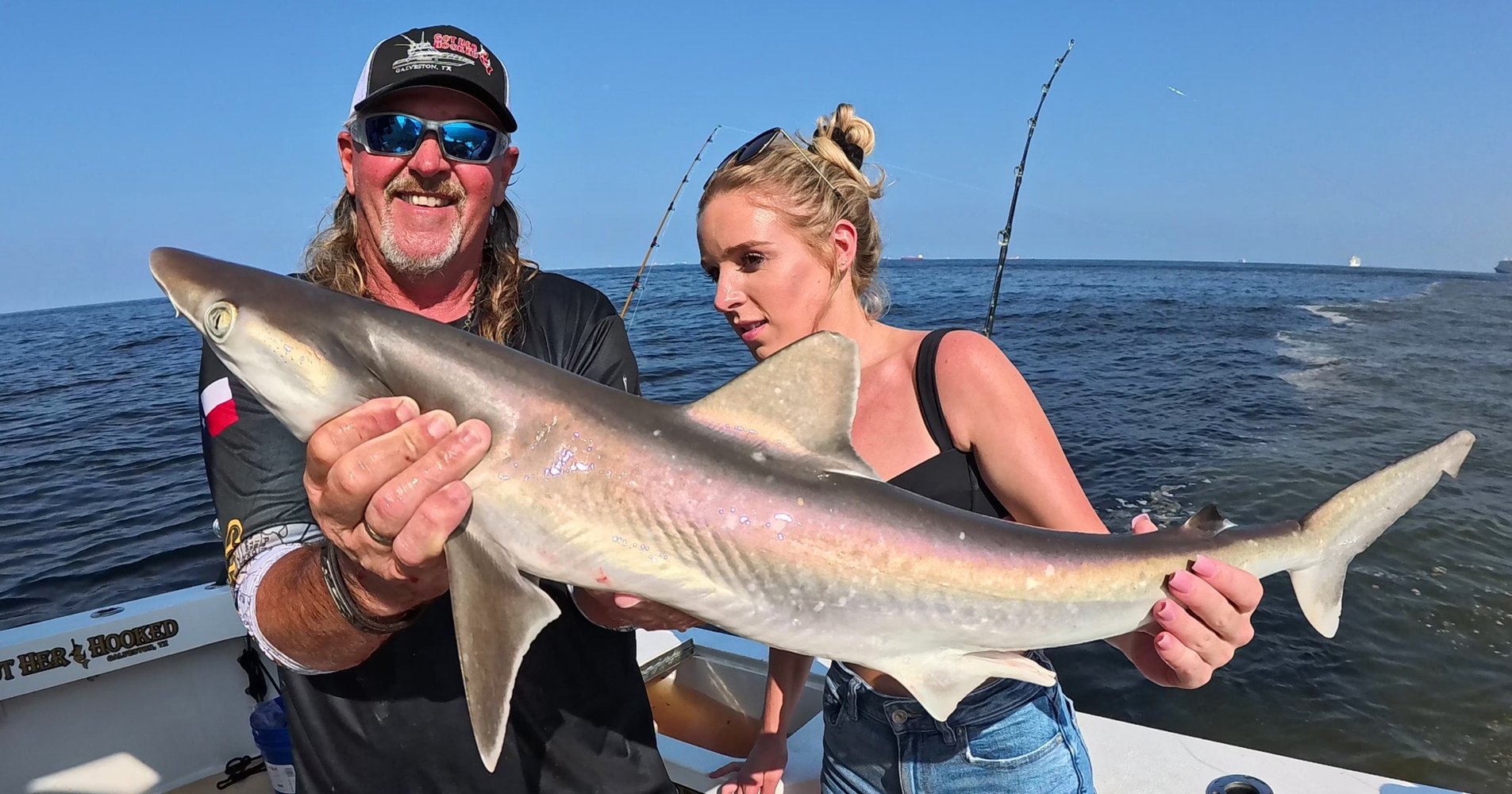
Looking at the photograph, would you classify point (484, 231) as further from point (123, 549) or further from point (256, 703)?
point (123, 549)

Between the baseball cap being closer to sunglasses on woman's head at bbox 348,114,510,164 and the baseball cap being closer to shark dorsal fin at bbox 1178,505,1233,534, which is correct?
sunglasses on woman's head at bbox 348,114,510,164

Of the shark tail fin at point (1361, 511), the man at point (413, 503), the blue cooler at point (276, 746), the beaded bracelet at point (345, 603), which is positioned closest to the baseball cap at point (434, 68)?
the man at point (413, 503)

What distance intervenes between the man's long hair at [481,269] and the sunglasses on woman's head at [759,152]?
864 mm

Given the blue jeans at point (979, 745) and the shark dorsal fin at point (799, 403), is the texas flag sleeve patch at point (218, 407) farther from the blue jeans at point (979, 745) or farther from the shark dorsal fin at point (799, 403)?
the blue jeans at point (979, 745)

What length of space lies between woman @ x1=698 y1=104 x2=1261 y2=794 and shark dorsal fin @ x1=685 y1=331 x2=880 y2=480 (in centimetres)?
61

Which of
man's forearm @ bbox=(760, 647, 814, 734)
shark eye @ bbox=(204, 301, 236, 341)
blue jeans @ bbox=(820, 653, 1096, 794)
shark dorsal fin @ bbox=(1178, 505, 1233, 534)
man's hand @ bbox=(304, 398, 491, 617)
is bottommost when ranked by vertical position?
man's forearm @ bbox=(760, 647, 814, 734)

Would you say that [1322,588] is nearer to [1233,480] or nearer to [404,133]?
[404,133]

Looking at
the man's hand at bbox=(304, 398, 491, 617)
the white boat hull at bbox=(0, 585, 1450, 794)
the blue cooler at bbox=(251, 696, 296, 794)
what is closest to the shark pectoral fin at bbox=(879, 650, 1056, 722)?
the man's hand at bbox=(304, 398, 491, 617)

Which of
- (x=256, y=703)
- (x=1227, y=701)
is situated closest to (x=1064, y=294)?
(x=1227, y=701)

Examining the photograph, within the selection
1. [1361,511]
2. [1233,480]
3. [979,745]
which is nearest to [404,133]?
[979,745]

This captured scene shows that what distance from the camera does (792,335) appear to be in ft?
10.6

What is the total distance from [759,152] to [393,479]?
6.72ft

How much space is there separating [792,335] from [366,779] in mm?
2031

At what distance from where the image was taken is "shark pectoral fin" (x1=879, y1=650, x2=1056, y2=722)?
2.30 meters
